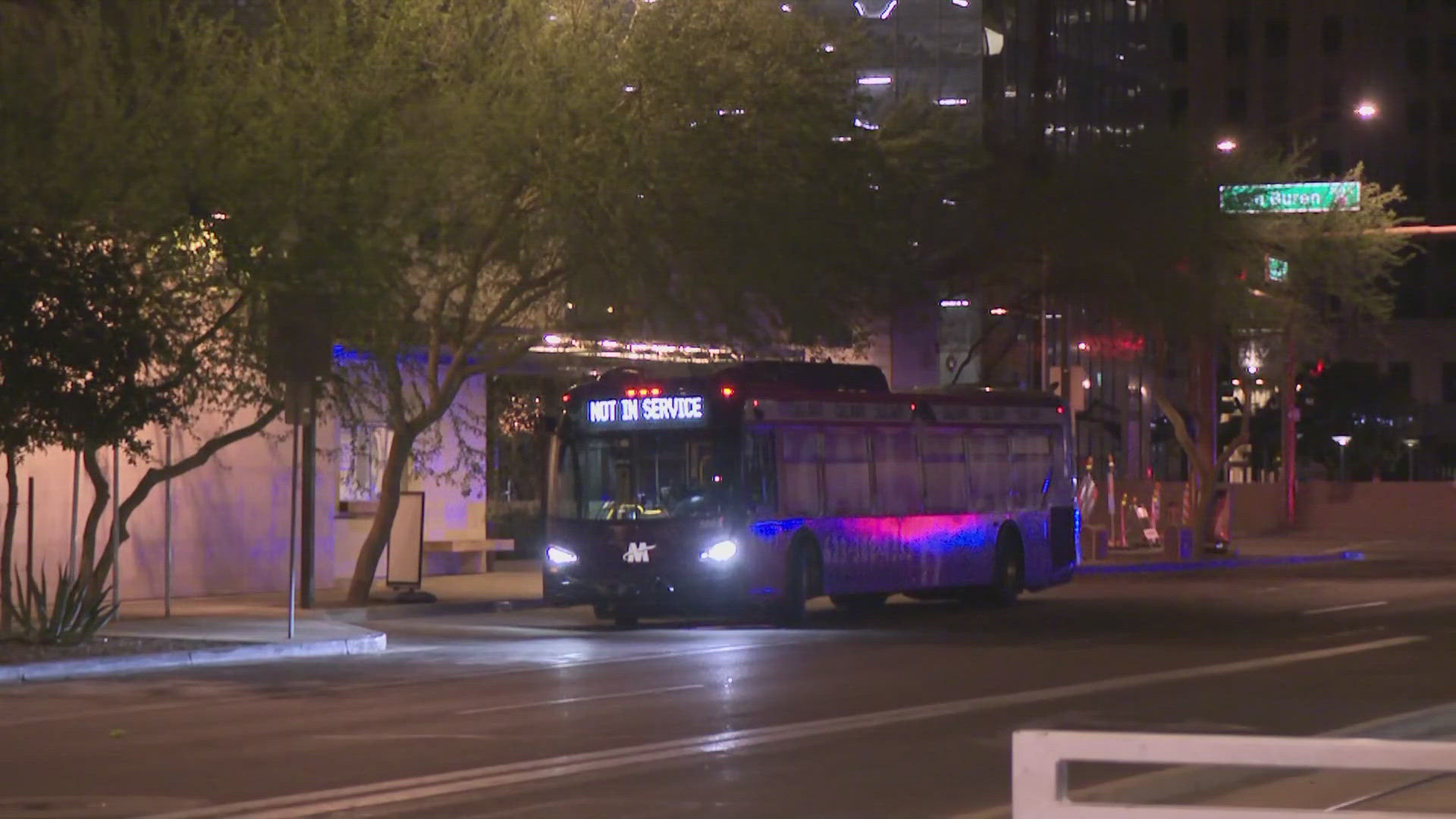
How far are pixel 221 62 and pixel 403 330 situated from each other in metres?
3.94

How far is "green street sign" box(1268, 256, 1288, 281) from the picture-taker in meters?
45.4

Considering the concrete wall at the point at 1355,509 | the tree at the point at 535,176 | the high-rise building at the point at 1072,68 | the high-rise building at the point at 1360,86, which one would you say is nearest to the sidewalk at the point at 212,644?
the tree at the point at 535,176

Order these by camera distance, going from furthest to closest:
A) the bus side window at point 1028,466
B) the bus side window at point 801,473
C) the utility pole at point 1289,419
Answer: the utility pole at point 1289,419
the bus side window at point 1028,466
the bus side window at point 801,473

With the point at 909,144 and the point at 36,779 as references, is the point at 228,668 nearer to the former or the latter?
the point at 36,779

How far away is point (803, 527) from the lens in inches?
1040

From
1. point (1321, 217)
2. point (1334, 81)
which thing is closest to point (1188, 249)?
point (1321, 217)

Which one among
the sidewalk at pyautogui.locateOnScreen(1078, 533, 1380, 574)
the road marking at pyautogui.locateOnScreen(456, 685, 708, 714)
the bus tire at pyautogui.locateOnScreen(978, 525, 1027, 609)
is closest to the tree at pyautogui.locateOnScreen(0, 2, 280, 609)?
the road marking at pyautogui.locateOnScreen(456, 685, 708, 714)

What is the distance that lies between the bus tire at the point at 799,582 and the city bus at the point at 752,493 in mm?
21

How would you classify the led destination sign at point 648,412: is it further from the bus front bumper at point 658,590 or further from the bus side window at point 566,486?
the bus front bumper at point 658,590

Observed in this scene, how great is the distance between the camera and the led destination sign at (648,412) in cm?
2603

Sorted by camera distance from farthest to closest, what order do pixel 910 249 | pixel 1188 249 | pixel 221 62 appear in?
pixel 1188 249 < pixel 910 249 < pixel 221 62

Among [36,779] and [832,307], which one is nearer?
[36,779]

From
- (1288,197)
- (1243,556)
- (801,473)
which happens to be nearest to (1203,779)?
(801,473)

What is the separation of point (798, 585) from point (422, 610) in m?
5.36
